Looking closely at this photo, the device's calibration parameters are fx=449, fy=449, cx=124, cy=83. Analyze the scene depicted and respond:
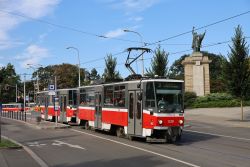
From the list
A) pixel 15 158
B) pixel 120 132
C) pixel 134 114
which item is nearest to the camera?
pixel 15 158

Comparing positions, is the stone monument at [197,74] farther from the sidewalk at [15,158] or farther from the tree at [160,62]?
the sidewalk at [15,158]

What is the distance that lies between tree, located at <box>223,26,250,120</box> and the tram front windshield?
17.6 metres

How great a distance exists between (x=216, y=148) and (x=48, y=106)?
25812 millimetres

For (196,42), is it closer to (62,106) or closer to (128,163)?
(62,106)

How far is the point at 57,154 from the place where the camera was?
631 inches

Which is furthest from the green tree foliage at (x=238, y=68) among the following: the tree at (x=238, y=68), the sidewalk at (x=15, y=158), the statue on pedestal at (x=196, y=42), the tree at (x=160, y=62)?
the statue on pedestal at (x=196, y=42)

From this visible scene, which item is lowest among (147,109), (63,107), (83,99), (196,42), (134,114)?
(134,114)

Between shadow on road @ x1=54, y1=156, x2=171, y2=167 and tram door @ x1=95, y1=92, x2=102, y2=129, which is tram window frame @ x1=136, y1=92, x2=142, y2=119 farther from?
shadow on road @ x1=54, y1=156, x2=171, y2=167

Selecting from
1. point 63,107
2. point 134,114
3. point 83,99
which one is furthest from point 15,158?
point 63,107

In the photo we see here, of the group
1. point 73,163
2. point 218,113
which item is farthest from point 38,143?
point 218,113

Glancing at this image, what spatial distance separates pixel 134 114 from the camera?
67.7 feet

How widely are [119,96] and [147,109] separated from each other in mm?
3273

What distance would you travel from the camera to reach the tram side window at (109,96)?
933 inches

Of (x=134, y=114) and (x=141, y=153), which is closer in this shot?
(x=141, y=153)
